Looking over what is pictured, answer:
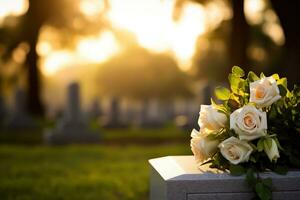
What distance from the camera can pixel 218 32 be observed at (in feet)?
Result: 85.0

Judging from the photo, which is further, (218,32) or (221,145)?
(218,32)

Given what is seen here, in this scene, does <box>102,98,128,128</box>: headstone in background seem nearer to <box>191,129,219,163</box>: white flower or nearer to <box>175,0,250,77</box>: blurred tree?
<box>175,0,250,77</box>: blurred tree

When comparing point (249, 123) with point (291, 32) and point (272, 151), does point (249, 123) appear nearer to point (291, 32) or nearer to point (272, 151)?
point (272, 151)

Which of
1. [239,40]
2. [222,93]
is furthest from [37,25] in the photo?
[222,93]

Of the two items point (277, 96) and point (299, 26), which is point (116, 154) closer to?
point (299, 26)

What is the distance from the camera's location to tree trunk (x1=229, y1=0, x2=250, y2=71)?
15237mm

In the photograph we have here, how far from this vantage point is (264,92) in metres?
3.55

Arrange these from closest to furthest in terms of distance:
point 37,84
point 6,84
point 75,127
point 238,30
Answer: point 238,30 < point 75,127 < point 37,84 < point 6,84

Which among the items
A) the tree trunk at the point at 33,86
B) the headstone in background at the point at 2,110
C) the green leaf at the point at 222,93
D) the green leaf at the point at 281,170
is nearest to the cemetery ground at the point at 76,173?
the green leaf at the point at 222,93

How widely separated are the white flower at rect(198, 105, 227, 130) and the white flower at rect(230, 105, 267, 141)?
14 cm

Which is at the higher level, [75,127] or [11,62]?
[11,62]

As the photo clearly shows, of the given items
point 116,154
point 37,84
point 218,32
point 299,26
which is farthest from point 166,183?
point 37,84

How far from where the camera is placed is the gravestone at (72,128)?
16683mm

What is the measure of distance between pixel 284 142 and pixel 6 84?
39460 mm
